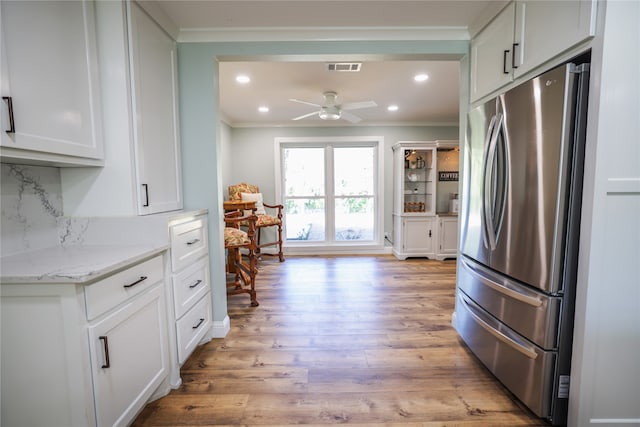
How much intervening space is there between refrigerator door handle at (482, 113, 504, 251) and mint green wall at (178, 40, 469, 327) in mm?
819

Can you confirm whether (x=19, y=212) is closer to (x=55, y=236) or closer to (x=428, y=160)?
(x=55, y=236)

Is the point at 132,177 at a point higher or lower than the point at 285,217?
higher

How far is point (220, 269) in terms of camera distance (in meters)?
2.25

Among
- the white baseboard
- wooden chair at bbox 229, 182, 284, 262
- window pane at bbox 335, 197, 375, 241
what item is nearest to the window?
window pane at bbox 335, 197, 375, 241

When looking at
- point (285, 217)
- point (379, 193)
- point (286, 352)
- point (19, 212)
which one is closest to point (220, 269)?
point (286, 352)

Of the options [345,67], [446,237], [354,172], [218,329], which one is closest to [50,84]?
[218,329]

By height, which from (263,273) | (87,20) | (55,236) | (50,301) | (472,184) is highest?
(87,20)

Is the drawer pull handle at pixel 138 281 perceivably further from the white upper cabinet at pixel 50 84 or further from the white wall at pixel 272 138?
the white wall at pixel 272 138

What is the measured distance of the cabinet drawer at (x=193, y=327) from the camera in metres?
1.74

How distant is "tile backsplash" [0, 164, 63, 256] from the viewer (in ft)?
4.38

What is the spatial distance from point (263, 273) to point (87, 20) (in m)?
3.19

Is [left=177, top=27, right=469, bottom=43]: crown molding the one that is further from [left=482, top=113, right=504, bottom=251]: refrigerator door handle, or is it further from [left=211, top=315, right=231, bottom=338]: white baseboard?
[left=211, top=315, right=231, bottom=338]: white baseboard

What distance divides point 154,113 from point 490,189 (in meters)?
2.14

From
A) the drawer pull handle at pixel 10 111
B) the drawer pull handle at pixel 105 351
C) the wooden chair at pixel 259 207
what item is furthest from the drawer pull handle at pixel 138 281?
the wooden chair at pixel 259 207
